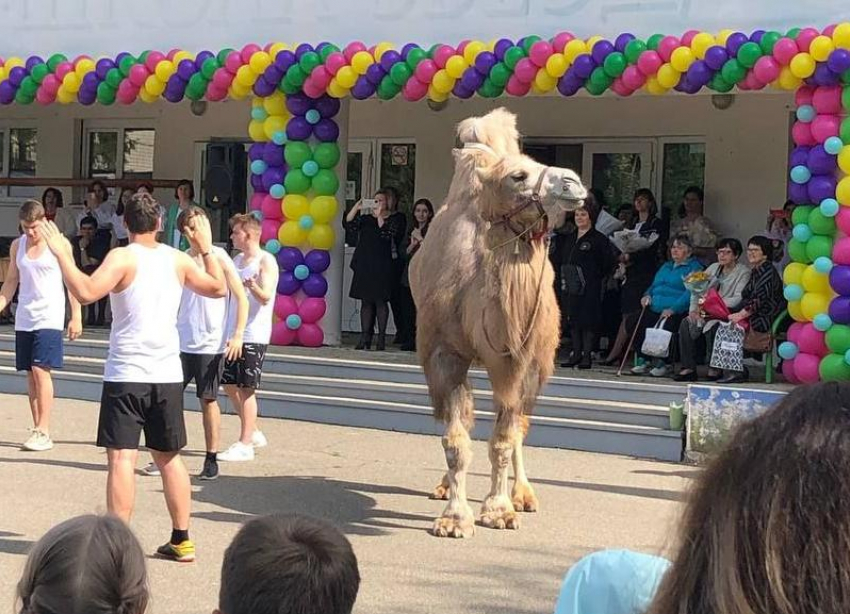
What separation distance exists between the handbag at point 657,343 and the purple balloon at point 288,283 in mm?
4008

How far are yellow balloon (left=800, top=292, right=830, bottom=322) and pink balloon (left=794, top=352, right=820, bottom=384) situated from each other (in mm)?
341

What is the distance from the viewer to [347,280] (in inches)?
640

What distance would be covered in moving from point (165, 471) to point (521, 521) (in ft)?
8.28

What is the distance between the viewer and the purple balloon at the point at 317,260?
13258 millimetres

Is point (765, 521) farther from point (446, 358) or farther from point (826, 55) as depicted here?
point (826, 55)

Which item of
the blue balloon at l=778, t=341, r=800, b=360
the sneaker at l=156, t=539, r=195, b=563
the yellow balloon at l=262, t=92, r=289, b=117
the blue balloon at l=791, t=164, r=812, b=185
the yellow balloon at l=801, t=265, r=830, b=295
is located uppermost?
the yellow balloon at l=262, t=92, r=289, b=117

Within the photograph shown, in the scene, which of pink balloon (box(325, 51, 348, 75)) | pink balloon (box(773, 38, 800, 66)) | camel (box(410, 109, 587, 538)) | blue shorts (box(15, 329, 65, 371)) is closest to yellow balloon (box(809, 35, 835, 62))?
pink balloon (box(773, 38, 800, 66))

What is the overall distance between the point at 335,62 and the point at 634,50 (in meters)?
3.36

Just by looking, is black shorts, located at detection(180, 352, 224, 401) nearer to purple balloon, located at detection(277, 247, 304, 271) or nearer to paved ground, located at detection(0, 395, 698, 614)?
paved ground, located at detection(0, 395, 698, 614)

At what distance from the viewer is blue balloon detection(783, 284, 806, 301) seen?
10.6 metres

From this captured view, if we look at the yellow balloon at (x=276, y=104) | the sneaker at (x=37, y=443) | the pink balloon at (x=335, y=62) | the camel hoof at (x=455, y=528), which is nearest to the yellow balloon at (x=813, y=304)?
the camel hoof at (x=455, y=528)

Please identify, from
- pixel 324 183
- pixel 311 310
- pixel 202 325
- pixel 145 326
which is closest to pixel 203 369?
pixel 202 325

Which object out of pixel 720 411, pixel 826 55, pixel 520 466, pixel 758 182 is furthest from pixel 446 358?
pixel 758 182

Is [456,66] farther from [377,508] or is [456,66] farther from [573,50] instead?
[377,508]
